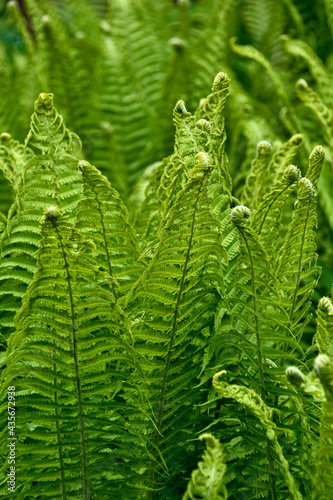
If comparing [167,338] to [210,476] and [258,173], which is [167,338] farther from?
[258,173]

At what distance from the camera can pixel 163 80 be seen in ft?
5.45

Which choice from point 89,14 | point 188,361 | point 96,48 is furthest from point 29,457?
point 89,14

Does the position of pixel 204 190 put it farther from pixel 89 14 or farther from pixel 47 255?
pixel 89 14

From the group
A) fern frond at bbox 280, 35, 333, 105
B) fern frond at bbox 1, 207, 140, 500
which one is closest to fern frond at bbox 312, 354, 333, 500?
fern frond at bbox 1, 207, 140, 500

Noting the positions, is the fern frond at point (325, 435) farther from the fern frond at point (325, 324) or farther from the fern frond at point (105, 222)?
the fern frond at point (105, 222)

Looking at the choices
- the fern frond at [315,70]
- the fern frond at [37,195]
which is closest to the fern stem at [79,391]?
the fern frond at [37,195]

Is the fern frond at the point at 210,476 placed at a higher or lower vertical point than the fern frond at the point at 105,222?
lower

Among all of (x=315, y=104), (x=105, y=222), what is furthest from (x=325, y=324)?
(x=315, y=104)


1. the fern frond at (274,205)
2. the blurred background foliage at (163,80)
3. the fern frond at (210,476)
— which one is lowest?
the blurred background foliage at (163,80)

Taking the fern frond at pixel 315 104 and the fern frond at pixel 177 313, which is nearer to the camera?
the fern frond at pixel 177 313

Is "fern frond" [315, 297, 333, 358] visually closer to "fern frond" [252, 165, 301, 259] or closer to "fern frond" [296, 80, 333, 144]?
"fern frond" [252, 165, 301, 259]

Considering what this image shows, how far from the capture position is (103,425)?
27.3 inches

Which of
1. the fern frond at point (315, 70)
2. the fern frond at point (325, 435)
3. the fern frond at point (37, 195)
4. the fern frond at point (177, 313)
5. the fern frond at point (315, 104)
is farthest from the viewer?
the fern frond at point (315, 70)

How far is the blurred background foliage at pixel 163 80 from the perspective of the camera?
137 centimetres
